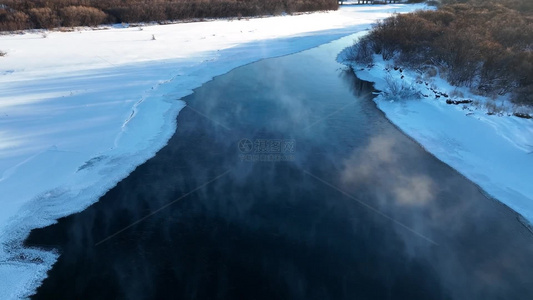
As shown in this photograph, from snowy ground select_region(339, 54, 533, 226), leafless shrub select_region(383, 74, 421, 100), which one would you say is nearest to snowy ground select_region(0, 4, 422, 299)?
leafless shrub select_region(383, 74, 421, 100)

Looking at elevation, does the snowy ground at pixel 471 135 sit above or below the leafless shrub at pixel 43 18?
below

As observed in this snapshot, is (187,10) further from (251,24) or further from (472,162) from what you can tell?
(472,162)

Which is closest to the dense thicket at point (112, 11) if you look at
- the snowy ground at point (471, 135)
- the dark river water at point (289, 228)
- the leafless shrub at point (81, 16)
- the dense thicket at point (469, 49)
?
the leafless shrub at point (81, 16)

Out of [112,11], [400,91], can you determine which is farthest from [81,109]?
[112,11]

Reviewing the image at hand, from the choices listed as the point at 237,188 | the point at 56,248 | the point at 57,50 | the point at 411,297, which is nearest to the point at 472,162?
the point at 411,297

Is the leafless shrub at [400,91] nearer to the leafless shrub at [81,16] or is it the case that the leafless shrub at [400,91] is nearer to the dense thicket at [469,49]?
the dense thicket at [469,49]

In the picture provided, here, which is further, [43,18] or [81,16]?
[81,16]
